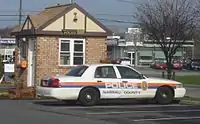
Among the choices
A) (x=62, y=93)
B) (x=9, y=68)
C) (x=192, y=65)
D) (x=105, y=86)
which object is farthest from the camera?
(x=192, y=65)

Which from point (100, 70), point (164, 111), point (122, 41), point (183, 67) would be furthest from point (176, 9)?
point (122, 41)

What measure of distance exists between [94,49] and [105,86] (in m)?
7.92

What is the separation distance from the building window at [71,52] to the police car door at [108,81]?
7229 mm

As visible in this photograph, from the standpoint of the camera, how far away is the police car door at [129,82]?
20031 millimetres

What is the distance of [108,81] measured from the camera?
19.8 metres

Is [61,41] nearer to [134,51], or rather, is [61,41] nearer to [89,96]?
[89,96]

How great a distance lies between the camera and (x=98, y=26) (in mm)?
27625

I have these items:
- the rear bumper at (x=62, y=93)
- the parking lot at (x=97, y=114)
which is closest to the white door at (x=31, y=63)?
the parking lot at (x=97, y=114)

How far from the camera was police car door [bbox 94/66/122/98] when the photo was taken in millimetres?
19719

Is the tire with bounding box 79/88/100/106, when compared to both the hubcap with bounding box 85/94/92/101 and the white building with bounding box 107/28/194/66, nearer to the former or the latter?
the hubcap with bounding box 85/94/92/101

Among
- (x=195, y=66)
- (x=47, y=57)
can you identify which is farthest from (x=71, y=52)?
(x=195, y=66)

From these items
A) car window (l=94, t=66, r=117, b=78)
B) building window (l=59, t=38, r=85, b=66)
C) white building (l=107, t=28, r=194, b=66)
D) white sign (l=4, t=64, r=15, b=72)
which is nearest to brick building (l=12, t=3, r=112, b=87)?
building window (l=59, t=38, r=85, b=66)

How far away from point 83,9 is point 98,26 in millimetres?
1164

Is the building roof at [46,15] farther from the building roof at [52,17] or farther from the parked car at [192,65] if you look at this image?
the parked car at [192,65]
